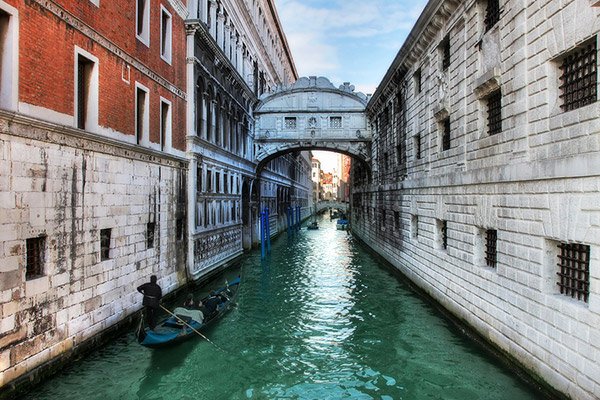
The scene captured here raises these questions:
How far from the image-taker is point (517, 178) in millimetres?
7223

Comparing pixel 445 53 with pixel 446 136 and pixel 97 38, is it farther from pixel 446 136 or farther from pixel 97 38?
pixel 97 38

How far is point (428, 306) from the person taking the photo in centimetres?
1223

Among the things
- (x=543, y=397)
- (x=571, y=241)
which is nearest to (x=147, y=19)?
(x=571, y=241)

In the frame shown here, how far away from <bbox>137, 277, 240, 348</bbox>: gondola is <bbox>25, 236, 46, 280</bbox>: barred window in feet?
6.76

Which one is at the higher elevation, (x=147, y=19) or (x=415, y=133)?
(x=147, y=19)

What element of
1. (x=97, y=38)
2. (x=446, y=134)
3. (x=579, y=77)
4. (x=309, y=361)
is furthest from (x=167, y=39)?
(x=579, y=77)

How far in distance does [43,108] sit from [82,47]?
1856mm

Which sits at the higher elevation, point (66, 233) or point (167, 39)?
point (167, 39)

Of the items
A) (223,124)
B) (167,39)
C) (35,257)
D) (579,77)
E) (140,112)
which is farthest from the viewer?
(223,124)

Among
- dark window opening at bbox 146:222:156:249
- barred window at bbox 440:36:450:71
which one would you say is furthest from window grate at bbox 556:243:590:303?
dark window opening at bbox 146:222:156:249

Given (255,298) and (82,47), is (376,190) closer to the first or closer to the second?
(255,298)

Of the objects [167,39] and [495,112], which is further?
[167,39]

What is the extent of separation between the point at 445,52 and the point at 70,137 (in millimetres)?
9643

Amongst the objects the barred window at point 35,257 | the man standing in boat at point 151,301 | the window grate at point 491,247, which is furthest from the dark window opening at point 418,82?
the barred window at point 35,257
